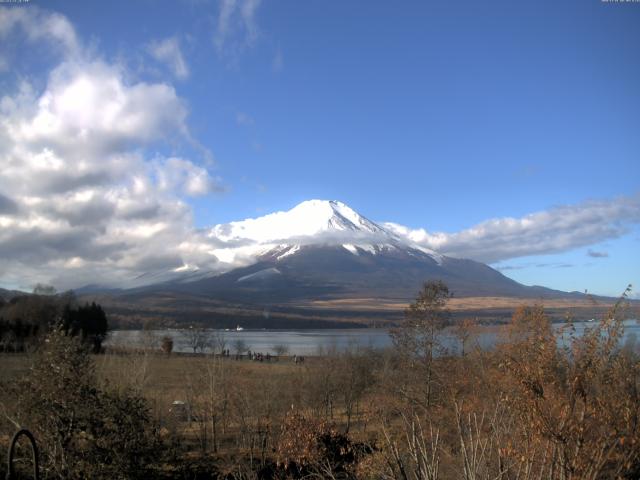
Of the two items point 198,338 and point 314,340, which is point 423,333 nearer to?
point 198,338

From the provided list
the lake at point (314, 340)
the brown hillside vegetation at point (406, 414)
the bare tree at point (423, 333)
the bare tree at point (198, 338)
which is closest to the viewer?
the brown hillside vegetation at point (406, 414)

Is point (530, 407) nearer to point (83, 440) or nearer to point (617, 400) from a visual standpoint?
point (617, 400)

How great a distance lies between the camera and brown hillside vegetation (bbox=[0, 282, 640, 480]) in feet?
27.3

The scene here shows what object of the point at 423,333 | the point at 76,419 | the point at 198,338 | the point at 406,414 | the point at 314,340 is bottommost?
the point at 314,340

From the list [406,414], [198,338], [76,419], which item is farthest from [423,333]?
[198,338]

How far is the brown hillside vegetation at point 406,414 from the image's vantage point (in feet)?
27.3

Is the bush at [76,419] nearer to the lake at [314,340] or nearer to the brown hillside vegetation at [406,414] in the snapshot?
the brown hillside vegetation at [406,414]

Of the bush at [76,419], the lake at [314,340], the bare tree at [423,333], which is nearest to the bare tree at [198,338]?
the lake at [314,340]

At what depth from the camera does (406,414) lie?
53.8 ft

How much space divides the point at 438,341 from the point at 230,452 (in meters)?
12.8

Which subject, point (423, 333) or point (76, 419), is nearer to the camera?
point (76, 419)

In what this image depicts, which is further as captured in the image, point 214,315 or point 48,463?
point 214,315

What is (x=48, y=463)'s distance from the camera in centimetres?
1476

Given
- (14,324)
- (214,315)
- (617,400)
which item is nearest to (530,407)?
(617,400)
